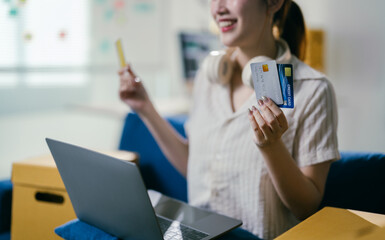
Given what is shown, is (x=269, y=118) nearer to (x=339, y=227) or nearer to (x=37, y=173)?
(x=339, y=227)

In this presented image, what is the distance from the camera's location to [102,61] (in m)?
3.54

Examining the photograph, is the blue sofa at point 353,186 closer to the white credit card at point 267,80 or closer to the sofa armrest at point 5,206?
the sofa armrest at point 5,206

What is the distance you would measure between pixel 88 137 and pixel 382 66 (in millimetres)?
2550

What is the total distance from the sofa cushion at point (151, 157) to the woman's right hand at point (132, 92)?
334 millimetres

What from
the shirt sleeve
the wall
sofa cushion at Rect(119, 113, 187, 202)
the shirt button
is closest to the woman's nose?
the shirt sleeve

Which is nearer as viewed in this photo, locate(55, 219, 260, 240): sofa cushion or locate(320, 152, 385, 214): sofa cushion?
locate(55, 219, 260, 240): sofa cushion

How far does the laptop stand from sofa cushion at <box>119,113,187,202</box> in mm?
631

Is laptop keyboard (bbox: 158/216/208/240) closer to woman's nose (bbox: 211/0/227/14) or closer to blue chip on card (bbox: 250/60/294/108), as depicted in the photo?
blue chip on card (bbox: 250/60/294/108)

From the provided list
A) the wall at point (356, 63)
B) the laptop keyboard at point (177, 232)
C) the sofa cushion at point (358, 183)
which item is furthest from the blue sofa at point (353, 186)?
the wall at point (356, 63)

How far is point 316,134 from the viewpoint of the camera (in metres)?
0.94

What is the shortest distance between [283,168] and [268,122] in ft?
0.51

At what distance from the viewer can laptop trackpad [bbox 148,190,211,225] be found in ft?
2.77

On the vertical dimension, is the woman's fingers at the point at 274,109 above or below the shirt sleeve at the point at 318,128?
above

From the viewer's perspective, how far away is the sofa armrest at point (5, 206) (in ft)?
4.27
